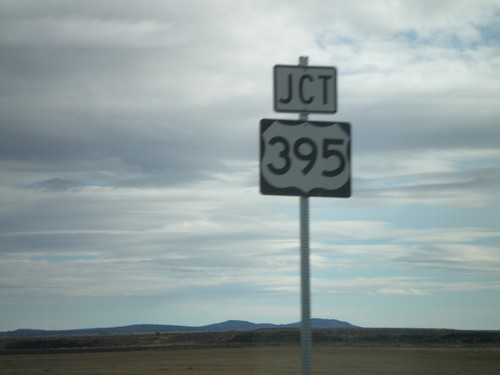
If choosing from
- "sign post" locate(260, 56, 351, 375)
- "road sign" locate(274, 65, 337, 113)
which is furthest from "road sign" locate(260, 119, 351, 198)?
"road sign" locate(274, 65, 337, 113)

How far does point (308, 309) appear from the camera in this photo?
6.69 m

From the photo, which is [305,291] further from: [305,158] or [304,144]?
[304,144]

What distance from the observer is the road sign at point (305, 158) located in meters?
6.99

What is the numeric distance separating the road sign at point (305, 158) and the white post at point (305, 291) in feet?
0.68

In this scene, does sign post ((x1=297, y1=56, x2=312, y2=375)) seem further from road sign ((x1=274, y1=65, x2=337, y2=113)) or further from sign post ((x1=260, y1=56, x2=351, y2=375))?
road sign ((x1=274, y1=65, x2=337, y2=113))

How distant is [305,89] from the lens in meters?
7.09

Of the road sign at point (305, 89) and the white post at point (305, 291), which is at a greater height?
the road sign at point (305, 89)

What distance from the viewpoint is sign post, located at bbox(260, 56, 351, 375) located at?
6.99m

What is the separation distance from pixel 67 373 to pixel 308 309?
37132 mm

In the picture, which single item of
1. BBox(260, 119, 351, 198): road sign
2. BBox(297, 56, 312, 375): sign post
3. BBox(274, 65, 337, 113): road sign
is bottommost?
BBox(297, 56, 312, 375): sign post

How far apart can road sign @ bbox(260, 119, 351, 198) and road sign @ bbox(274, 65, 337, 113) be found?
15cm

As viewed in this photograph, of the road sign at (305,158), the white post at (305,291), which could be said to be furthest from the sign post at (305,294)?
the road sign at (305,158)

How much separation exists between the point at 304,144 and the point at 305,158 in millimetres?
134

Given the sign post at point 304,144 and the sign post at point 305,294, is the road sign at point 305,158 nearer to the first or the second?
the sign post at point 304,144
